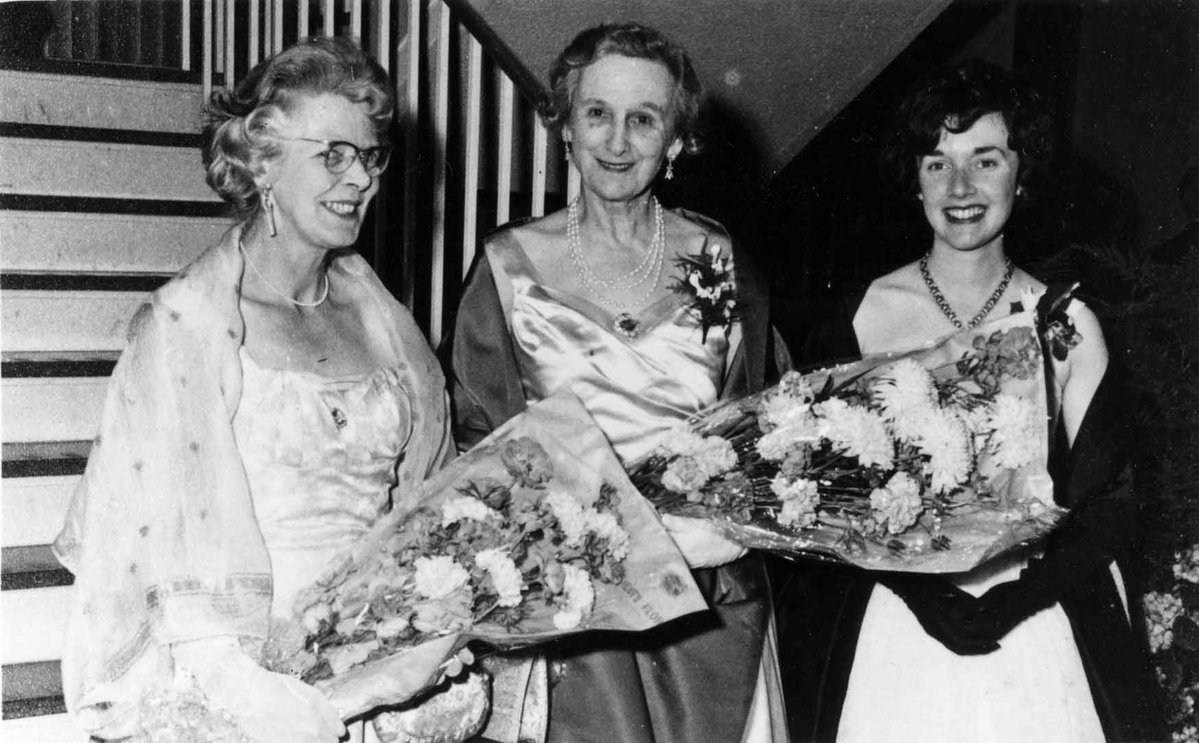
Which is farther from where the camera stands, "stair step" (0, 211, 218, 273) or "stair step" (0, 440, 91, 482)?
"stair step" (0, 211, 218, 273)

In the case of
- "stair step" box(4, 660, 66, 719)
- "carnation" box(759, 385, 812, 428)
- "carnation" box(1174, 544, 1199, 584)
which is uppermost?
"carnation" box(759, 385, 812, 428)

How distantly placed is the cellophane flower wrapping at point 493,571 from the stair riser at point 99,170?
2.65 meters

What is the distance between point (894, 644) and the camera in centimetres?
210

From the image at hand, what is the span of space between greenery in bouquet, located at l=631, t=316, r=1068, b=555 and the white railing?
144 cm

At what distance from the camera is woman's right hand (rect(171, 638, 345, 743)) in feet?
4.99

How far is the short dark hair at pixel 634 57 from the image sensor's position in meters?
2.11

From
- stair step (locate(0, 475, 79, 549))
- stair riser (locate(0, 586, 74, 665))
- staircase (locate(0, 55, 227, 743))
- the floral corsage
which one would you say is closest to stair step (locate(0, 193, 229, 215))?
staircase (locate(0, 55, 227, 743))

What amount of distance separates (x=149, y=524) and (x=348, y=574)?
0.29 meters

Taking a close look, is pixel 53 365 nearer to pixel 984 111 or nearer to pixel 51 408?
pixel 51 408

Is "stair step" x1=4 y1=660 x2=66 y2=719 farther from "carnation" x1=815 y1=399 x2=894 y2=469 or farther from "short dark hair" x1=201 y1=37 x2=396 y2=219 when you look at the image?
"carnation" x1=815 y1=399 x2=894 y2=469

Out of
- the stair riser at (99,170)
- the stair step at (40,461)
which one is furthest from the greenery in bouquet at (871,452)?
the stair riser at (99,170)

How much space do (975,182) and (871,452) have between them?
2.43ft

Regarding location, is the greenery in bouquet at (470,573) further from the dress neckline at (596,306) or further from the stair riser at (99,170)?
the stair riser at (99,170)

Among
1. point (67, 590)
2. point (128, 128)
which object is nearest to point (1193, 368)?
point (67, 590)
